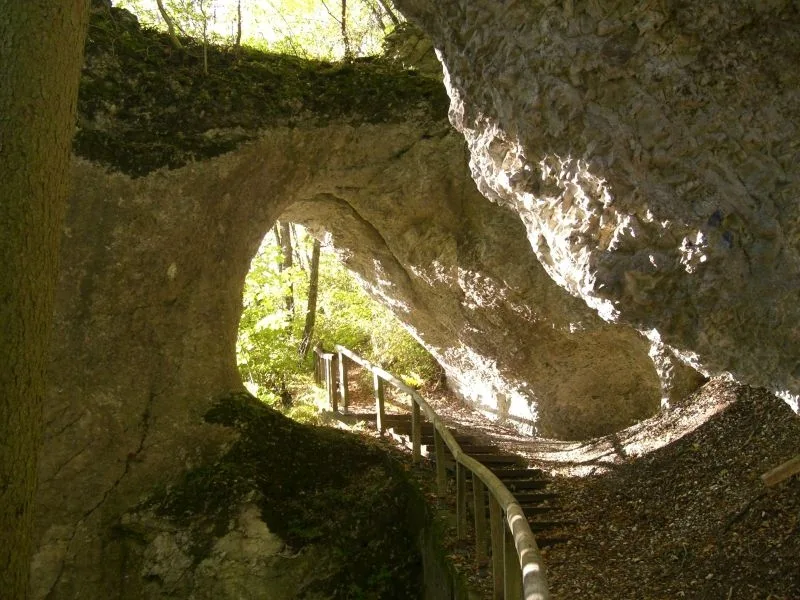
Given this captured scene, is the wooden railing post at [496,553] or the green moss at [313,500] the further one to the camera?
the green moss at [313,500]

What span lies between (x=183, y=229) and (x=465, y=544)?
456cm

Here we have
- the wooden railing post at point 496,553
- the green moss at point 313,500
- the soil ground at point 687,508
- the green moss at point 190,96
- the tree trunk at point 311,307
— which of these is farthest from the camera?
the tree trunk at point 311,307

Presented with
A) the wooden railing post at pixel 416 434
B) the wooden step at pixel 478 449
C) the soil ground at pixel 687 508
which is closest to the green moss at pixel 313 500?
the wooden railing post at pixel 416 434

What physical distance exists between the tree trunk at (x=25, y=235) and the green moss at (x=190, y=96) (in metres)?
5.02

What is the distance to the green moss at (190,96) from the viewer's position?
8.23 meters

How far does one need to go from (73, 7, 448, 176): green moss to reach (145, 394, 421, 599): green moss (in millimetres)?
3018

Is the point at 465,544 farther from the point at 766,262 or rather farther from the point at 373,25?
the point at 373,25

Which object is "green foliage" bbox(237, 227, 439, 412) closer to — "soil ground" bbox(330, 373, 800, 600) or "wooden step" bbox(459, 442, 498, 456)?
"wooden step" bbox(459, 442, 498, 456)

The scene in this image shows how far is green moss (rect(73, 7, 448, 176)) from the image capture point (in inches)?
324

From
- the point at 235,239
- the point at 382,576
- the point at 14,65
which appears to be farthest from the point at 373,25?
the point at 14,65

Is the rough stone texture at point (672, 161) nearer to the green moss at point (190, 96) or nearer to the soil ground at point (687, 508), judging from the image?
the soil ground at point (687, 508)

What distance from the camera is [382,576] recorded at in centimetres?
770

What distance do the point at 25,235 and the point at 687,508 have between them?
5654 mm

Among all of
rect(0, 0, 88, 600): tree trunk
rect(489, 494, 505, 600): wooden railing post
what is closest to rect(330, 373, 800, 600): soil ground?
rect(489, 494, 505, 600): wooden railing post
